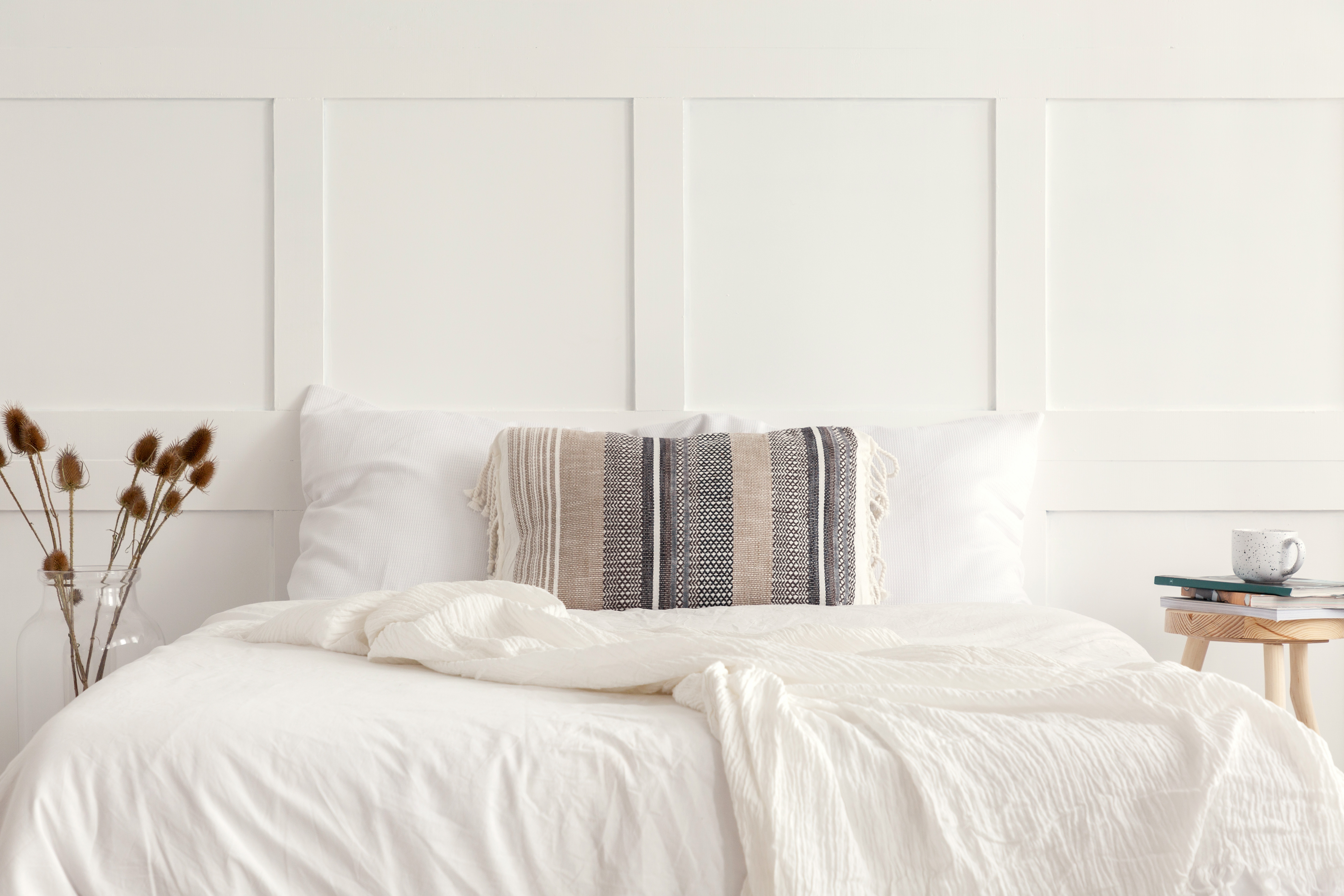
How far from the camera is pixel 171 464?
5.63 ft

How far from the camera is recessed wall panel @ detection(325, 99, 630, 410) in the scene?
2188 millimetres

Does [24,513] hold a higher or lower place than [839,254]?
lower

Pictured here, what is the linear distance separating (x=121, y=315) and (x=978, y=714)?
2.11 metres

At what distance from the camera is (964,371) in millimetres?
2221

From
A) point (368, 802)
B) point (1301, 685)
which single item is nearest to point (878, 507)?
point (1301, 685)

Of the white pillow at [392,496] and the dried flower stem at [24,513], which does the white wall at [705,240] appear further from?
the white pillow at [392,496]

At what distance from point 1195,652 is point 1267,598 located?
0.21m

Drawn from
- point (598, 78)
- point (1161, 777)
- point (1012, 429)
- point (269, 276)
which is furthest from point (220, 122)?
point (1161, 777)

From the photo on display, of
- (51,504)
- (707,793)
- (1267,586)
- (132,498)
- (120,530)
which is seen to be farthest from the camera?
(120,530)

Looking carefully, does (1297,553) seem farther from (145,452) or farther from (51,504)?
(51,504)

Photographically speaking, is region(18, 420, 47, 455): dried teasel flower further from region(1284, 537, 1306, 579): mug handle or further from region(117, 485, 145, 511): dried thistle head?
region(1284, 537, 1306, 579): mug handle

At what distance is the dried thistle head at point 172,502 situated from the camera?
1747 mm

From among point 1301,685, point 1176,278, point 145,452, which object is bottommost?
point 1301,685

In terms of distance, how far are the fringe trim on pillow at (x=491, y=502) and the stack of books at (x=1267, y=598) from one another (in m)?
1.35
